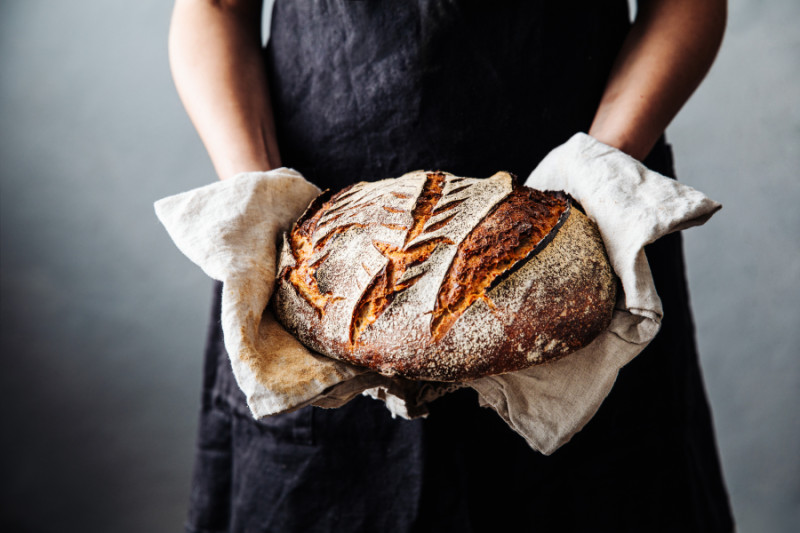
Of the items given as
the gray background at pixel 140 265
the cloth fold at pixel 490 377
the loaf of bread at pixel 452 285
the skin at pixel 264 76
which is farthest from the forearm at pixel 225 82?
the gray background at pixel 140 265

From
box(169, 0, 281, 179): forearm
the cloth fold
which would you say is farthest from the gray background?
the cloth fold

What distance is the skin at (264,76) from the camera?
3.18 ft

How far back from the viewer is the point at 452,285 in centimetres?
70

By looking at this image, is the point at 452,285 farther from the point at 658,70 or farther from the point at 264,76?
the point at 264,76

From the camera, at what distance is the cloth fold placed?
72cm

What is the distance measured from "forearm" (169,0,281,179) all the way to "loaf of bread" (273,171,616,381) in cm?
32

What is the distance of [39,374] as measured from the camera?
192 centimetres

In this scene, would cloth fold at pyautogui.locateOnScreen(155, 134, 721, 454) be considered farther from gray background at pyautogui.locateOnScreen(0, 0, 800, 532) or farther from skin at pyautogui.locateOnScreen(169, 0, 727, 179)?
gray background at pyautogui.locateOnScreen(0, 0, 800, 532)

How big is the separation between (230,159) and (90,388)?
136 cm

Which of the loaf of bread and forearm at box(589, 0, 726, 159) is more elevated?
forearm at box(589, 0, 726, 159)

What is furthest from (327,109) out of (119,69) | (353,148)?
(119,69)

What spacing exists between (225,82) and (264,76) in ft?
0.37

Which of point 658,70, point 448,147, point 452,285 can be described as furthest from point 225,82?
point 658,70

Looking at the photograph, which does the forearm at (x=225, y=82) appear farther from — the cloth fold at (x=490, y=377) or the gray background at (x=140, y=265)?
the gray background at (x=140, y=265)
